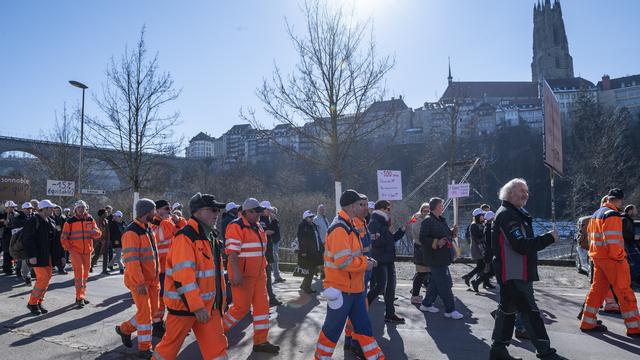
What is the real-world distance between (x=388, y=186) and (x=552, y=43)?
117 m

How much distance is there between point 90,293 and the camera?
410 inches

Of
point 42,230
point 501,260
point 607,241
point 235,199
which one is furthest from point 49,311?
point 235,199

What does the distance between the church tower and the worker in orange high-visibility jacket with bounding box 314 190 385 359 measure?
396 ft

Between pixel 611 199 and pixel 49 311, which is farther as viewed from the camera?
pixel 49 311

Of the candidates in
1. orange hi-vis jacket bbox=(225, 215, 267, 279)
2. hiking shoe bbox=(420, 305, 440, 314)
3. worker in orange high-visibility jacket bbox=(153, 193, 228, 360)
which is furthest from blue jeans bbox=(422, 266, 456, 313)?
worker in orange high-visibility jacket bbox=(153, 193, 228, 360)

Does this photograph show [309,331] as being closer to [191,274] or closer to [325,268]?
[325,268]

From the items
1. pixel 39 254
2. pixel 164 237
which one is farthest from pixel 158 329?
pixel 39 254

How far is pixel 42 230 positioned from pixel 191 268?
19.6ft

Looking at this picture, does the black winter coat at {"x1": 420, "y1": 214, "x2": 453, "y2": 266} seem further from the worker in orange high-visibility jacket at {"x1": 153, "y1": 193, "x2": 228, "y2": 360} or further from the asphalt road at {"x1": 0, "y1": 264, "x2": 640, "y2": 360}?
the worker in orange high-visibility jacket at {"x1": 153, "y1": 193, "x2": 228, "y2": 360}

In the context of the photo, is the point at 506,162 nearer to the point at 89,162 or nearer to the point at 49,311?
the point at 89,162

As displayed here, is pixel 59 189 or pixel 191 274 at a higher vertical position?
pixel 59 189

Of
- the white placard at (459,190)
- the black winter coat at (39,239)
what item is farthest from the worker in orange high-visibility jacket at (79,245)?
the white placard at (459,190)

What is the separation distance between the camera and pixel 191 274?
4.11 meters

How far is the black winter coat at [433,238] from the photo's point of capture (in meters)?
7.52
